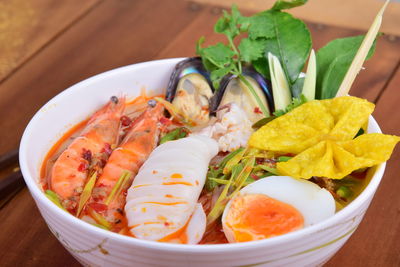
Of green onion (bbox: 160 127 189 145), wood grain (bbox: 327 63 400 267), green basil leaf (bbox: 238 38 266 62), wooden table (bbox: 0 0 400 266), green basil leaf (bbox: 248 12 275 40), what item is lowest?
wood grain (bbox: 327 63 400 267)

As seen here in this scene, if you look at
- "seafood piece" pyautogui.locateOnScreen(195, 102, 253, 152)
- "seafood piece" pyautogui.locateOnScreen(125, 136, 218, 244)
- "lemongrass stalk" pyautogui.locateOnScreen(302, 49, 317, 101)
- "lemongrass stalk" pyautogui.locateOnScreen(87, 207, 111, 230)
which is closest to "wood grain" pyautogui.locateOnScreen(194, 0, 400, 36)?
"lemongrass stalk" pyautogui.locateOnScreen(302, 49, 317, 101)

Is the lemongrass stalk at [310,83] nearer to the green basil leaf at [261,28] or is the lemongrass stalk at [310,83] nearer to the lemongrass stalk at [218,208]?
the green basil leaf at [261,28]

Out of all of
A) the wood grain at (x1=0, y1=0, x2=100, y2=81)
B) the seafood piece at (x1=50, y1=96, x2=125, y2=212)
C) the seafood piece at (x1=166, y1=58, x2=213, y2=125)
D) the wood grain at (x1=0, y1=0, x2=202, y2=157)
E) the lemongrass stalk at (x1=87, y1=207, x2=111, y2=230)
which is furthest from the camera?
the wood grain at (x1=0, y1=0, x2=100, y2=81)

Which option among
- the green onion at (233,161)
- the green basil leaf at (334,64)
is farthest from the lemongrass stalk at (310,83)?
the green onion at (233,161)

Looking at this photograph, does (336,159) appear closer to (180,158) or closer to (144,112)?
(180,158)

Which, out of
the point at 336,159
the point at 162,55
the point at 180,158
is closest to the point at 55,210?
the point at 180,158

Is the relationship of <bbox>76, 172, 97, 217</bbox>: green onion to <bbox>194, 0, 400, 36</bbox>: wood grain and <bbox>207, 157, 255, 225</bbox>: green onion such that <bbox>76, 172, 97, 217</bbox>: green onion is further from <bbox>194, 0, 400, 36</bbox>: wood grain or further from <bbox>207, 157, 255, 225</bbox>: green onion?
<bbox>194, 0, 400, 36</bbox>: wood grain
